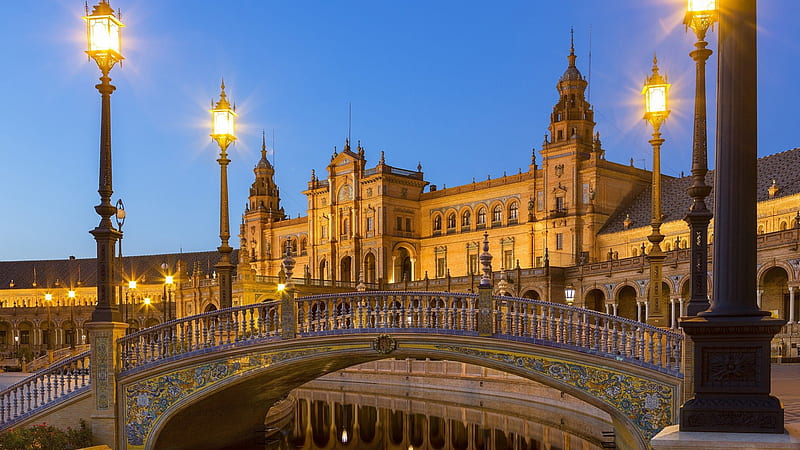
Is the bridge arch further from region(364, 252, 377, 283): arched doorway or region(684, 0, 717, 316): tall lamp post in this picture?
region(364, 252, 377, 283): arched doorway

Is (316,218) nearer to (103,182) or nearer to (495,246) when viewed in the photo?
(495,246)

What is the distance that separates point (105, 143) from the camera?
49.7 feet

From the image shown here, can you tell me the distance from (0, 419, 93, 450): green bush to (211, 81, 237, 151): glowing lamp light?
21.8ft

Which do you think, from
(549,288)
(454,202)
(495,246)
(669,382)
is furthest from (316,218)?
(669,382)

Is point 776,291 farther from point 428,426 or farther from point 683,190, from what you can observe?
point 428,426

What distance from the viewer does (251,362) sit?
50.5 feet

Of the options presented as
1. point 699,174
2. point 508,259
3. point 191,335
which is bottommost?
point 508,259

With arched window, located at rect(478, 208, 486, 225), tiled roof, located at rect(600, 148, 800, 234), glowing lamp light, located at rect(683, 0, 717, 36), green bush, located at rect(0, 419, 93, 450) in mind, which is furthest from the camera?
arched window, located at rect(478, 208, 486, 225)

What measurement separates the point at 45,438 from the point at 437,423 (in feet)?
43.4

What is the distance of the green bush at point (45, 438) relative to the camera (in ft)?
45.1

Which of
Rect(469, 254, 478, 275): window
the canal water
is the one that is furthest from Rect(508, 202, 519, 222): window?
the canal water

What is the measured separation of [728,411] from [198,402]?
12250 millimetres

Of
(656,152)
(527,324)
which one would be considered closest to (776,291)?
(656,152)

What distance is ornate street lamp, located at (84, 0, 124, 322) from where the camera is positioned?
14711 mm
